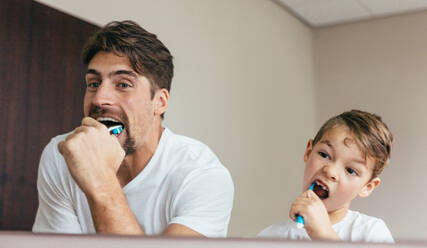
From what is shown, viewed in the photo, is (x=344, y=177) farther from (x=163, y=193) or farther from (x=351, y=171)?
(x=163, y=193)

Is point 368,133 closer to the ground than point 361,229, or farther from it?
farther from it

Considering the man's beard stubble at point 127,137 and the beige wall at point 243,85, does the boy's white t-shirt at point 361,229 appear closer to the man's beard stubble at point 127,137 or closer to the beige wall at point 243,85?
the beige wall at point 243,85

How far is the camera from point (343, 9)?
720 millimetres

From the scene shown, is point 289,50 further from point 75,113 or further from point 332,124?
point 75,113

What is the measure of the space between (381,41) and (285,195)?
0.92 ft

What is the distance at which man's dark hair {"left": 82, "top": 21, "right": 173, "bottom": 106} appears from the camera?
2.52 ft

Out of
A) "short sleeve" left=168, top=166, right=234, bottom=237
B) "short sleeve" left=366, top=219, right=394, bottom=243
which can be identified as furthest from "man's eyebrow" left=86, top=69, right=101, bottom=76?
"short sleeve" left=366, top=219, right=394, bottom=243

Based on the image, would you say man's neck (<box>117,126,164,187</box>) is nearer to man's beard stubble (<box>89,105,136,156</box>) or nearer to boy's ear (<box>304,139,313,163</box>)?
man's beard stubble (<box>89,105,136,156</box>)

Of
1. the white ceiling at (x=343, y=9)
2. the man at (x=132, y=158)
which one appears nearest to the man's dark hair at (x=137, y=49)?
the man at (x=132, y=158)

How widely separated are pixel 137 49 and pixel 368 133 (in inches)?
15.7

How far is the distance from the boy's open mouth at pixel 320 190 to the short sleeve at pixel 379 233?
82 millimetres

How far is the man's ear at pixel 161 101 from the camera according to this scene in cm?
76

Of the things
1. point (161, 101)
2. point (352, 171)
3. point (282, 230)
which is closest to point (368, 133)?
point (352, 171)

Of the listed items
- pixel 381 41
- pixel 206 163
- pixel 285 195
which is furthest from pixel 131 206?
pixel 381 41
